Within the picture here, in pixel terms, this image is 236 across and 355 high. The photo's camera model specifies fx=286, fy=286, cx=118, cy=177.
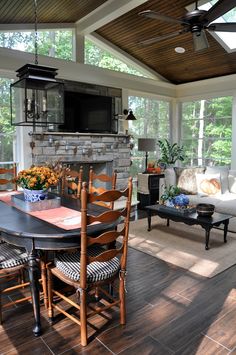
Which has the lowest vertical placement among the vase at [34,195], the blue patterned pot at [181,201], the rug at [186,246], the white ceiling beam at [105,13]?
the rug at [186,246]

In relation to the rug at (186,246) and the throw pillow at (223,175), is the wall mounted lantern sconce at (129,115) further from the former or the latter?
the rug at (186,246)

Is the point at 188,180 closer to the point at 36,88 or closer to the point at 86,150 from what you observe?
the point at 86,150

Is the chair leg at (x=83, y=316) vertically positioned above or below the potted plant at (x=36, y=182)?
below

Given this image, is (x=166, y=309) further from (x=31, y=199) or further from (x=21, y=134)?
(x=21, y=134)

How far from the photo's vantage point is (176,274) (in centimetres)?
310

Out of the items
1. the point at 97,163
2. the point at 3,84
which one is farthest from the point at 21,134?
the point at 97,163

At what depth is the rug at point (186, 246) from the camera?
10.9 ft

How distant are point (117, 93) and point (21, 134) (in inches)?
97.0

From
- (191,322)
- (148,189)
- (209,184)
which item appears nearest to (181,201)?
(209,184)

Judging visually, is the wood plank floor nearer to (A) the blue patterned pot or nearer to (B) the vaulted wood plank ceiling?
(A) the blue patterned pot

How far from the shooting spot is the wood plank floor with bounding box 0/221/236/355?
6.51 feet

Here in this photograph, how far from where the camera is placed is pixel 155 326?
2.23 metres

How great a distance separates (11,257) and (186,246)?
7.96 ft

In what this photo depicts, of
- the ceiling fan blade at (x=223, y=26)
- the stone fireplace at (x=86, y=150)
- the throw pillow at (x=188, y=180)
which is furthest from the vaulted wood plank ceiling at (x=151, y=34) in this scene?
the throw pillow at (x=188, y=180)
